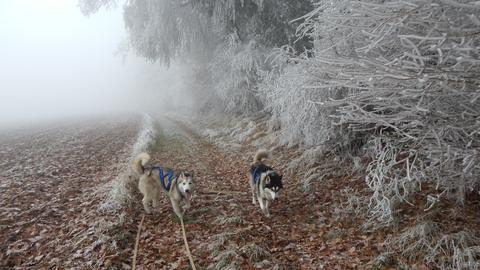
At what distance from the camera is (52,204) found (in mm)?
7852

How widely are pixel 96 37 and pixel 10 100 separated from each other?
7875 cm

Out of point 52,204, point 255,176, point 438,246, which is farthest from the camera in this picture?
point 52,204

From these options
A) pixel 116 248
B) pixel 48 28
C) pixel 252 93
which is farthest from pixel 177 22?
pixel 48 28

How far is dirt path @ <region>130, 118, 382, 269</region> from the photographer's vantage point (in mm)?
5047

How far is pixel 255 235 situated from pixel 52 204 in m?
5.16

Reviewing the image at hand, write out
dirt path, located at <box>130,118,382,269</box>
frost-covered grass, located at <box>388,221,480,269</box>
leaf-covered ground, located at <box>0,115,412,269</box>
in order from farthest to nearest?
leaf-covered ground, located at <box>0,115,412,269</box> < dirt path, located at <box>130,118,382,269</box> < frost-covered grass, located at <box>388,221,480,269</box>

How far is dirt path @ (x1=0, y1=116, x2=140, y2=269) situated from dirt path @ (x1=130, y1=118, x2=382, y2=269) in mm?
1154

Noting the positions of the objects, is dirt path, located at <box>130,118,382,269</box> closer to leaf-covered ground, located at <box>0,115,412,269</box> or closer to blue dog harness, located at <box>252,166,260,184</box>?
leaf-covered ground, located at <box>0,115,412,269</box>

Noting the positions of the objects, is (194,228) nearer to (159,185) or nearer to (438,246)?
(159,185)

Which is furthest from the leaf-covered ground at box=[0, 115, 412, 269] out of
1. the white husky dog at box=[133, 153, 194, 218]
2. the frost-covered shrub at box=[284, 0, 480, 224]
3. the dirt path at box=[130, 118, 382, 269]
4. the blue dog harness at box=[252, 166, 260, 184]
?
the frost-covered shrub at box=[284, 0, 480, 224]

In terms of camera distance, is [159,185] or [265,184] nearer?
[265,184]

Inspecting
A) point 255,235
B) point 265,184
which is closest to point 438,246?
point 255,235

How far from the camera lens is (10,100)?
7756 cm

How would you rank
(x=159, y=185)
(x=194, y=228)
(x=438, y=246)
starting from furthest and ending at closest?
(x=159, y=185), (x=194, y=228), (x=438, y=246)
